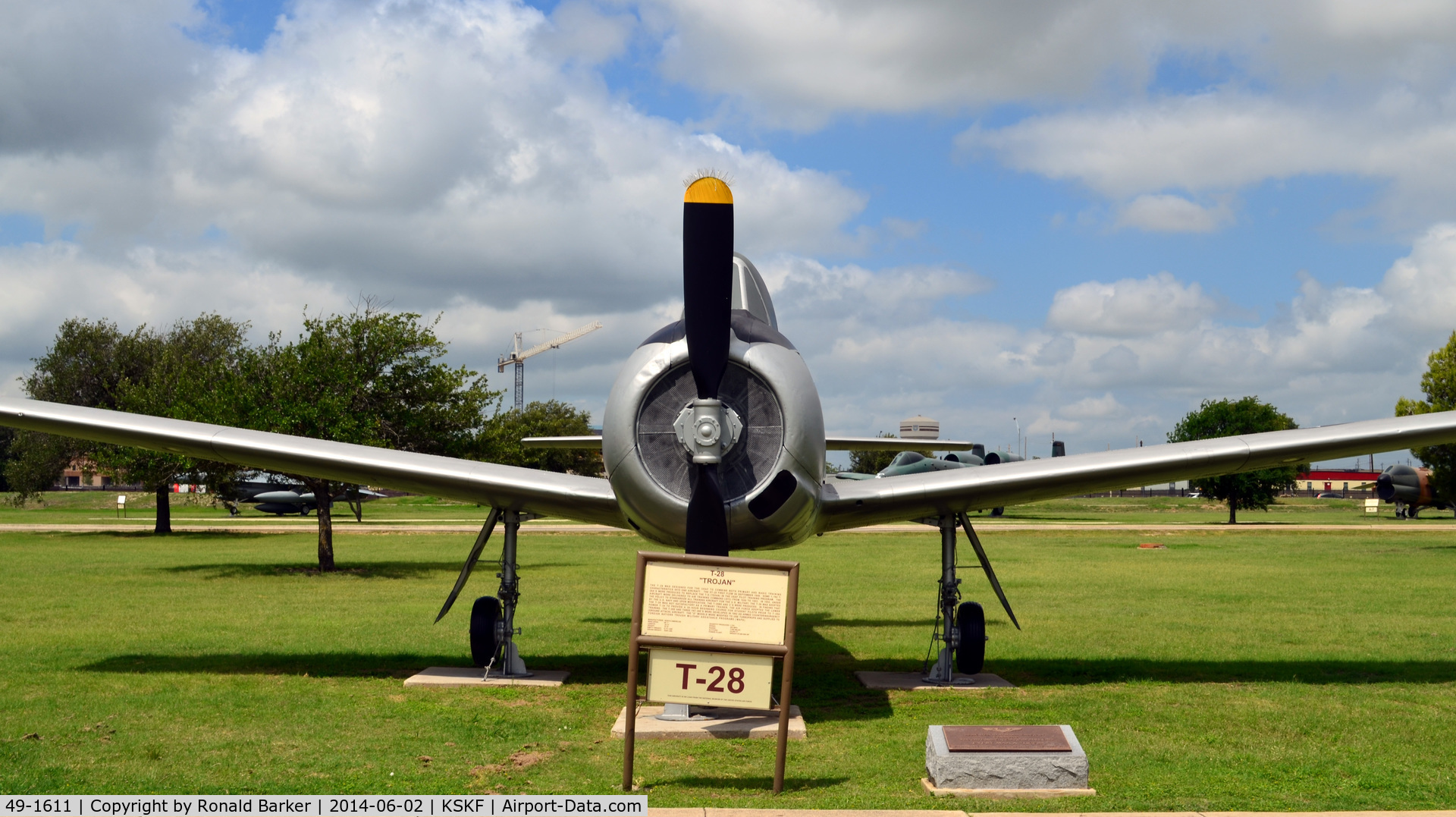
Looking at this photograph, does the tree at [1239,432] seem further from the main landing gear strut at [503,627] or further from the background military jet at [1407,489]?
the main landing gear strut at [503,627]

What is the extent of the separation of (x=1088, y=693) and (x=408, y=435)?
60.5ft

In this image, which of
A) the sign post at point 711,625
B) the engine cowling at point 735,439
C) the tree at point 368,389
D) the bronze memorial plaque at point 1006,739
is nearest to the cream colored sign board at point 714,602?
the sign post at point 711,625

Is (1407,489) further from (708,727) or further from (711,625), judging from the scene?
(711,625)

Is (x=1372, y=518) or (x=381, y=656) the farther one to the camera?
(x=1372, y=518)

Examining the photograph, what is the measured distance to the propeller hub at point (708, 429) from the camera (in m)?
7.72

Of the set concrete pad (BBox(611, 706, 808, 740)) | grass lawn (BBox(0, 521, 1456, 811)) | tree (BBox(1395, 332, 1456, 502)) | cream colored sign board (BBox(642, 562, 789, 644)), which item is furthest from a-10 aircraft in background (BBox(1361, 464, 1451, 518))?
cream colored sign board (BBox(642, 562, 789, 644))

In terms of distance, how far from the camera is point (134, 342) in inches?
→ 1628

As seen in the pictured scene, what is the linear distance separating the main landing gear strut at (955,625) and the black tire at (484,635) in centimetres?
438

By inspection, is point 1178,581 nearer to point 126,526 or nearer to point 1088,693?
point 1088,693

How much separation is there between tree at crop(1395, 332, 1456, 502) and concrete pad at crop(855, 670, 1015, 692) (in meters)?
28.7

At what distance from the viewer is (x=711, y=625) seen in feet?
20.8

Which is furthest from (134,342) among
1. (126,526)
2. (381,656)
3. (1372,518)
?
(1372,518)

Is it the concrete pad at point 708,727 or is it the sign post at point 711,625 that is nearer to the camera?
the sign post at point 711,625

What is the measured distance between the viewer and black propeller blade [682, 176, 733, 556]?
7613 mm
